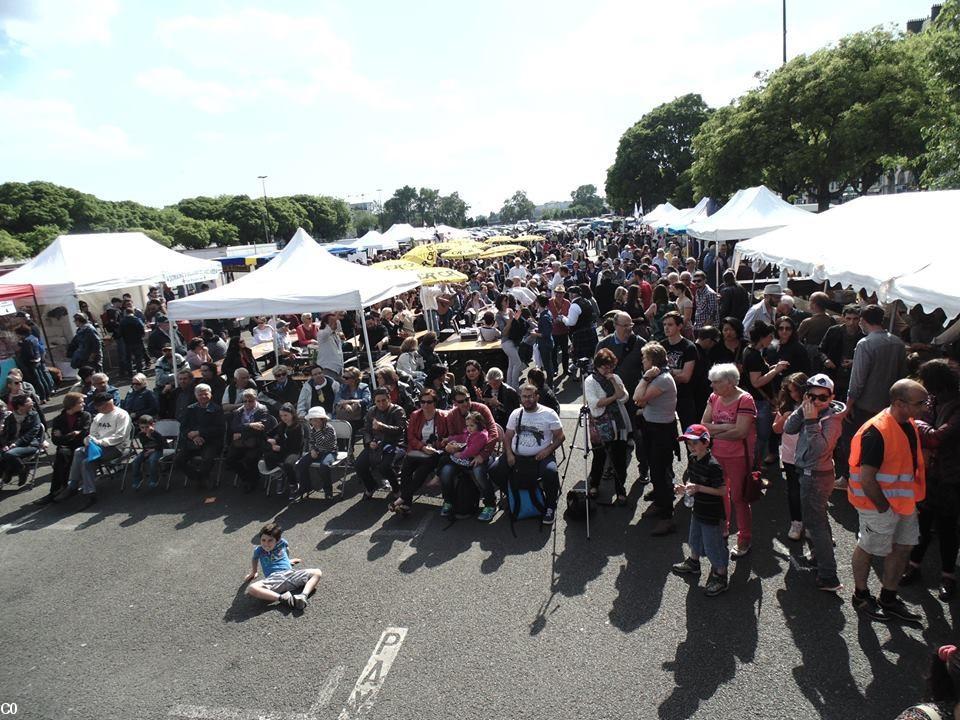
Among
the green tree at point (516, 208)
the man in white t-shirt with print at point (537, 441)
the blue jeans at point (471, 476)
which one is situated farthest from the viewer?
the green tree at point (516, 208)

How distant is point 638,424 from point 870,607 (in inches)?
104

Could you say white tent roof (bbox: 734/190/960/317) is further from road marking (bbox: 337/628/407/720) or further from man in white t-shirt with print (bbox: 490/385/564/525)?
road marking (bbox: 337/628/407/720)

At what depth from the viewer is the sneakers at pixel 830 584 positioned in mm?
4363

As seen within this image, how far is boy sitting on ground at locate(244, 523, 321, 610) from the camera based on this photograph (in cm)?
498

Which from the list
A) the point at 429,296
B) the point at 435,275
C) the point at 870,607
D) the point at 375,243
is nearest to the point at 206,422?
the point at 435,275

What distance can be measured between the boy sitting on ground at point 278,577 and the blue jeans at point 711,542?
10.8 feet

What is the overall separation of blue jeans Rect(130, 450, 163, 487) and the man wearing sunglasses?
25.4 ft

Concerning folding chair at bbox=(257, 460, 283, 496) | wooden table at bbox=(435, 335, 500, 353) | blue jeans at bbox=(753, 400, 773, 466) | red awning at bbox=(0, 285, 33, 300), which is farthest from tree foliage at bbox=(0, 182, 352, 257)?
blue jeans at bbox=(753, 400, 773, 466)

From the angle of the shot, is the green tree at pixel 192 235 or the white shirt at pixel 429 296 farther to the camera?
the green tree at pixel 192 235

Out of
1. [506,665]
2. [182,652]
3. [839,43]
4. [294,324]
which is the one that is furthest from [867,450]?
[839,43]

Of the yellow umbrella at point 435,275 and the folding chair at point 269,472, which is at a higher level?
the yellow umbrella at point 435,275

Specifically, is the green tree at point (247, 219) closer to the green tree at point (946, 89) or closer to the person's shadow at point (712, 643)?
the green tree at point (946, 89)

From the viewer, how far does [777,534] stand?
5281 mm

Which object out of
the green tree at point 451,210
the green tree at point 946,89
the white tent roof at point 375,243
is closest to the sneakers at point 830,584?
the green tree at point 946,89
